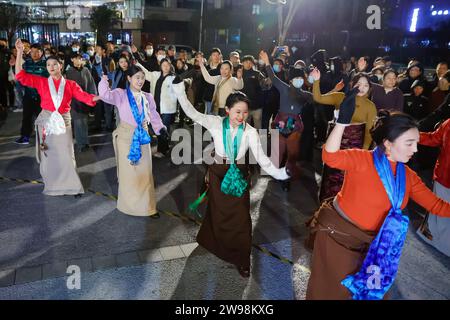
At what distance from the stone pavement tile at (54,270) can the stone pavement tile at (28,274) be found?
4 cm

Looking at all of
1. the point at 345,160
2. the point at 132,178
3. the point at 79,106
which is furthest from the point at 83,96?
the point at 345,160

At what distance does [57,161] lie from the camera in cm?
543

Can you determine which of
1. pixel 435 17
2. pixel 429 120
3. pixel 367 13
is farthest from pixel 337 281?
pixel 367 13

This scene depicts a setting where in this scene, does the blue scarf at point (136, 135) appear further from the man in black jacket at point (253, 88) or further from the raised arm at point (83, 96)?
the man in black jacket at point (253, 88)

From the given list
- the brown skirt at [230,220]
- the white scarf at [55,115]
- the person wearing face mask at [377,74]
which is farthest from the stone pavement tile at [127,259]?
the person wearing face mask at [377,74]

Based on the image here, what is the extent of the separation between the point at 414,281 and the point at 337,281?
1.56 metres

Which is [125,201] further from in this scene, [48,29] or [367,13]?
[48,29]

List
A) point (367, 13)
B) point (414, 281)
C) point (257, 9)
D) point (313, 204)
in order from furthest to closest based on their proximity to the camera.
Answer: point (257, 9) < point (367, 13) < point (313, 204) < point (414, 281)

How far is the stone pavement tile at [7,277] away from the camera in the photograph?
11.6 ft

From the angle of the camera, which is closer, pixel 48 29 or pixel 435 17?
pixel 435 17

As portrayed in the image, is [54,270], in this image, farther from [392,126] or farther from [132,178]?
[392,126]

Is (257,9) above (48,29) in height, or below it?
above

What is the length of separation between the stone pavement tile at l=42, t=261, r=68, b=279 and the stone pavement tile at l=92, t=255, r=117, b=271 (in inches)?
10.8
